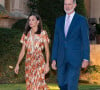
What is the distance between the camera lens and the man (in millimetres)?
4883

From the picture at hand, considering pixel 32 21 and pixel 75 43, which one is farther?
pixel 32 21

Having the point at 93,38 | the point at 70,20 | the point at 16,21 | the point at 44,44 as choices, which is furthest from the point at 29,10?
the point at 70,20

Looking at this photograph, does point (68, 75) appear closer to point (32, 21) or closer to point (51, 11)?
point (32, 21)

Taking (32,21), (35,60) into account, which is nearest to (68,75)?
(35,60)

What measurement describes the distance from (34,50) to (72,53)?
122 cm

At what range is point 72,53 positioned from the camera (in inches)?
193

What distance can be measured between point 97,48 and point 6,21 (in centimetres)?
349

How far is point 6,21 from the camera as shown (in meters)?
13.0

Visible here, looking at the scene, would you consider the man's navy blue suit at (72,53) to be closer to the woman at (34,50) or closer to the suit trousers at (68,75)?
the suit trousers at (68,75)

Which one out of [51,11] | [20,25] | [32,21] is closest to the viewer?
[32,21]

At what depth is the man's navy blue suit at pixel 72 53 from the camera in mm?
4883

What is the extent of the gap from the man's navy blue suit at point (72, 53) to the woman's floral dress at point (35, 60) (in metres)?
1.05

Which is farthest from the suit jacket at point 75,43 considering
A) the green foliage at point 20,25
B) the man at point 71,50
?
the green foliage at point 20,25

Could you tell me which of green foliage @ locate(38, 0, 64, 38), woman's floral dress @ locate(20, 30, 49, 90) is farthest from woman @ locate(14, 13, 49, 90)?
green foliage @ locate(38, 0, 64, 38)
